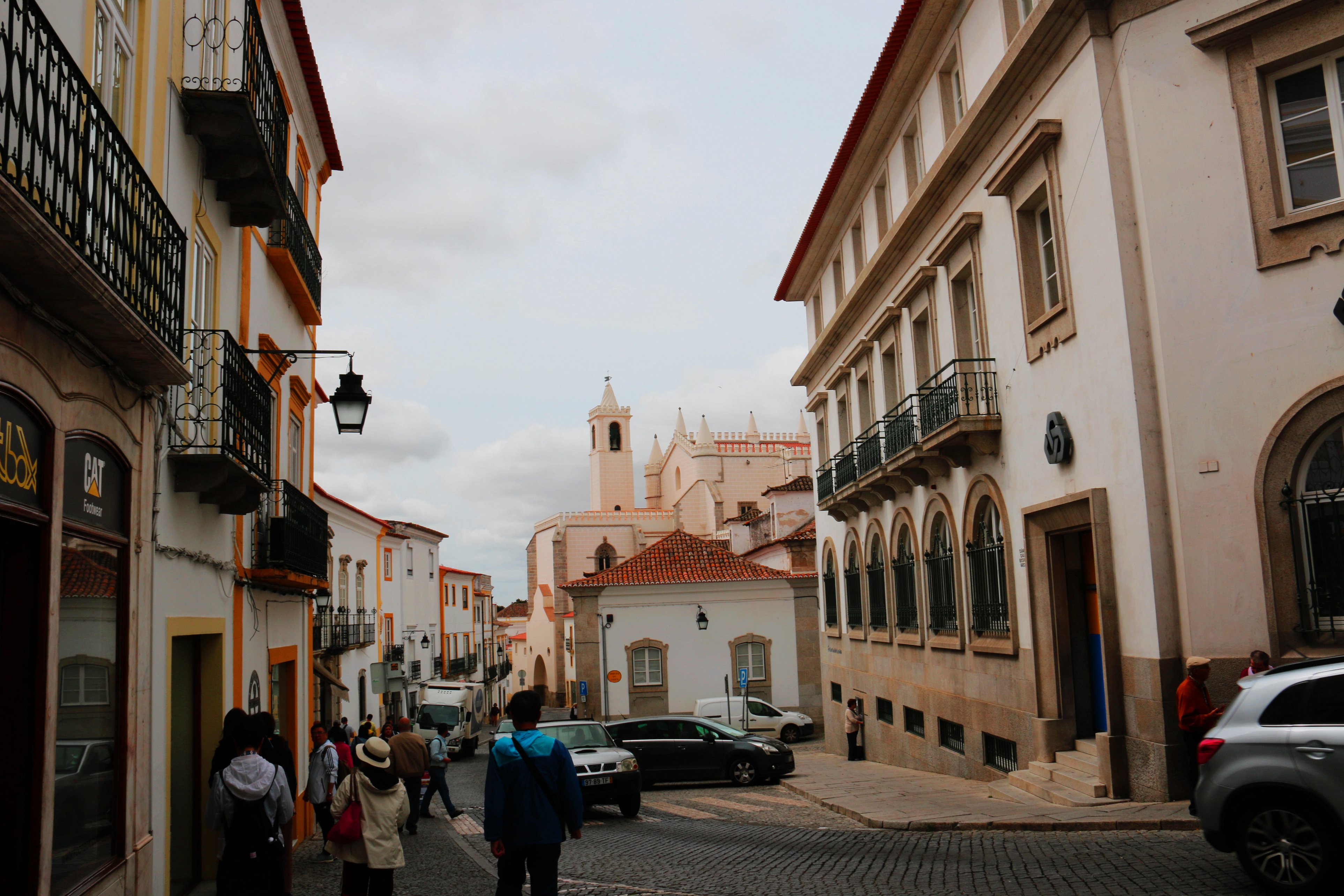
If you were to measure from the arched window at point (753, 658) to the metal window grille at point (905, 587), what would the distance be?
15.9m

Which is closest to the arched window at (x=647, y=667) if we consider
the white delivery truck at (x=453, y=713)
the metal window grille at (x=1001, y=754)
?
the white delivery truck at (x=453, y=713)

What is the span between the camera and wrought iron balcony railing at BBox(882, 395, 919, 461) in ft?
57.6

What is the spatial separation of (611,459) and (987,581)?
249 feet

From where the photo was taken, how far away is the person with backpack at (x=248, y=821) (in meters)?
6.97

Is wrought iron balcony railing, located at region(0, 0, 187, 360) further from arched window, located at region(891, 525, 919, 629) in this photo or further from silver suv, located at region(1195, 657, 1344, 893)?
arched window, located at region(891, 525, 919, 629)

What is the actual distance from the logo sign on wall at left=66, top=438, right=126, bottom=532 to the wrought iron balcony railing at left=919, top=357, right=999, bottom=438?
35.0 ft

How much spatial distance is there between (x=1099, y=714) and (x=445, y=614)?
47.2 meters

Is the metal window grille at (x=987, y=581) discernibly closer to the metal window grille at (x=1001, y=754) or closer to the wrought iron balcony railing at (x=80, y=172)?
the metal window grille at (x=1001, y=754)

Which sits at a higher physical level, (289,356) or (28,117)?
(289,356)

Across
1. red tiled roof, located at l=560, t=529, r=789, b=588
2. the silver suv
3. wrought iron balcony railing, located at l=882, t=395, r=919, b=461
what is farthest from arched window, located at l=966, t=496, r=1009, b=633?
red tiled roof, located at l=560, t=529, r=789, b=588

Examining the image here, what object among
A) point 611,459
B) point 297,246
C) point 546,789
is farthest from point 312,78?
point 611,459

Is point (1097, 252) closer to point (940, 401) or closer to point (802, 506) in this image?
point (940, 401)

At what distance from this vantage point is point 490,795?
21.1ft

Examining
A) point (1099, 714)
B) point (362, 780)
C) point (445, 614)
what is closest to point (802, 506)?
point (445, 614)
